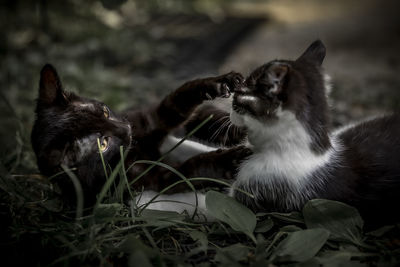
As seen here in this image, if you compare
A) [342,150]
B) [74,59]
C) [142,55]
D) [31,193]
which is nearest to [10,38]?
[74,59]

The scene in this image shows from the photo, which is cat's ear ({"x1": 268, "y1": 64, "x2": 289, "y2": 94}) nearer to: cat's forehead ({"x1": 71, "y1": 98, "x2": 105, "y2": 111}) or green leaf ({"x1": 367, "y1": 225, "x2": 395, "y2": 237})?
green leaf ({"x1": 367, "y1": 225, "x2": 395, "y2": 237})

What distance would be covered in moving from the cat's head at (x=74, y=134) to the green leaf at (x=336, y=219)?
0.80m

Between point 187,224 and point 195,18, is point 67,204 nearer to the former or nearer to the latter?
point 187,224

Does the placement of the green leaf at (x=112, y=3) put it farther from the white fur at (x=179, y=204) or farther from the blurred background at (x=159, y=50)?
the white fur at (x=179, y=204)

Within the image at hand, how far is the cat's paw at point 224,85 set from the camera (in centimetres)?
156

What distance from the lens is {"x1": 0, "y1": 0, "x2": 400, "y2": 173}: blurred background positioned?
9.73ft

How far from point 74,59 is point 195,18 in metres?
2.18

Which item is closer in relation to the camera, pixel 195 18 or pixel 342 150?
pixel 342 150

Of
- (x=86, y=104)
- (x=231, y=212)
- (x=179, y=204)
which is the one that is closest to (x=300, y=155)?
(x=231, y=212)

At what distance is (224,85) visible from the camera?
1587 mm

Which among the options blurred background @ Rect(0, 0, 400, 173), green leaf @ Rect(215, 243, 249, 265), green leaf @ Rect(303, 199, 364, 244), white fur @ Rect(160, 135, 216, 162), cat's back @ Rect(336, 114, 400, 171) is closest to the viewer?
green leaf @ Rect(215, 243, 249, 265)

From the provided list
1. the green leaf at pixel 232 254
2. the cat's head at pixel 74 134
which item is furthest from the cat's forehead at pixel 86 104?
the green leaf at pixel 232 254

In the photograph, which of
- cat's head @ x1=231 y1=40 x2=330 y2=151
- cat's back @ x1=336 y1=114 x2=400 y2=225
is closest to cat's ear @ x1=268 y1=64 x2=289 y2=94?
cat's head @ x1=231 y1=40 x2=330 y2=151

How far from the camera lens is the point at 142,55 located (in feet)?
13.0
